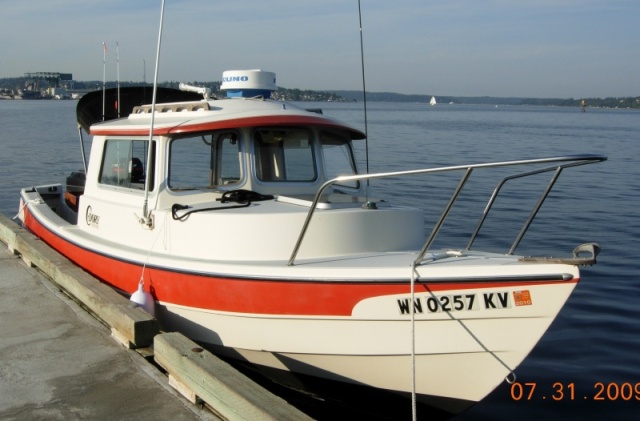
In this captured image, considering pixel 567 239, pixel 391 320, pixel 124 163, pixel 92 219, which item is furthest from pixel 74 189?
pixel 567 239

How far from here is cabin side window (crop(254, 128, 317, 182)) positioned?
283 inches

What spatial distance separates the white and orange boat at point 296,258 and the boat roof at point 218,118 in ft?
0.06

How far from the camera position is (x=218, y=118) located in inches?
272

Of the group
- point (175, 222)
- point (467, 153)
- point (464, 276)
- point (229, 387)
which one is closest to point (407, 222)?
point (464, 276)

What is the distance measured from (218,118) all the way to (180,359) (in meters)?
2.57

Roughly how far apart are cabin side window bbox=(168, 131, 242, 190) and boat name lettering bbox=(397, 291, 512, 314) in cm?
254

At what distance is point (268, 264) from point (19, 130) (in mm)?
37434

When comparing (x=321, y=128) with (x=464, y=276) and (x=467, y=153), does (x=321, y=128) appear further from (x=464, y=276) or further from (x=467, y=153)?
(x=467, y=153)

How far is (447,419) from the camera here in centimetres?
577

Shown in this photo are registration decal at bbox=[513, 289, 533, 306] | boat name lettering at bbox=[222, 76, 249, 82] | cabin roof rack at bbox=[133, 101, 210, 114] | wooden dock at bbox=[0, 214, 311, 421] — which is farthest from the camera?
boat name lettering at bbox=[222, 76, 249, 82]

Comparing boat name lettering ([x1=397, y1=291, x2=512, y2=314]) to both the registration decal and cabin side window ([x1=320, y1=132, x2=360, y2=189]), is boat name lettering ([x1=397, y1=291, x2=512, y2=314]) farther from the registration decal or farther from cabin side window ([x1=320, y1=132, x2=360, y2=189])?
cabin side window ([x1=320, y1=132, x2=360, y2=189])

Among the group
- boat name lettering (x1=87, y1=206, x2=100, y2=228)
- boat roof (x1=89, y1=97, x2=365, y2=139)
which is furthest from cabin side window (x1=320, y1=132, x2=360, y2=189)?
boat name lettering (x1=87, y1=206, x2=100, y2=228)

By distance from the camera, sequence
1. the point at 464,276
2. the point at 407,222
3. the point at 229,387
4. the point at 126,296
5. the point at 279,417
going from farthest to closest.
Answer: the point at 126,296, the point at 407,222, the point at 464,276, the point at 229,387, the point at 279,417

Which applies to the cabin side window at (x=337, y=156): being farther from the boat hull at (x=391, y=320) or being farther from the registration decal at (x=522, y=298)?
the registration decal at (x=522, y=298)
